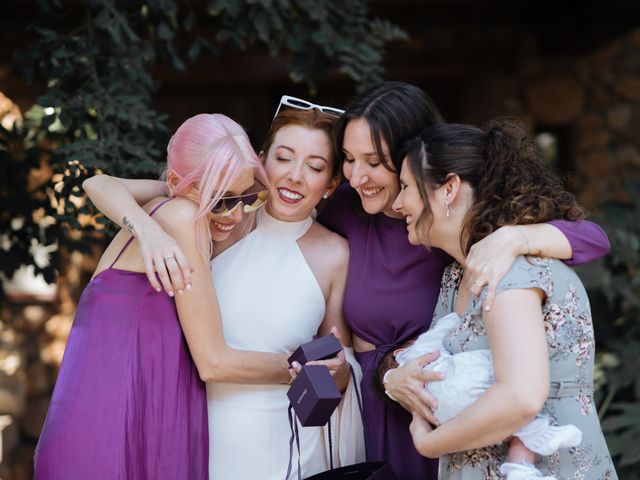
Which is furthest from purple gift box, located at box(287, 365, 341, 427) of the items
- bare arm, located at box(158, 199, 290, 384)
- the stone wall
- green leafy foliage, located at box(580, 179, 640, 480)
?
the stone wall

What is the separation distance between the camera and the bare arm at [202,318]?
193 cm

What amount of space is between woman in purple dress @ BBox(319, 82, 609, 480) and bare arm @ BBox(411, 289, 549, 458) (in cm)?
53

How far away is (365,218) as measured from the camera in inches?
94.3

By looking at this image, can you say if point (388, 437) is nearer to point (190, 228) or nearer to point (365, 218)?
point (365, 218)

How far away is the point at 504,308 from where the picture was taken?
161cm

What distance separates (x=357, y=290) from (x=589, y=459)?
770 millimetres

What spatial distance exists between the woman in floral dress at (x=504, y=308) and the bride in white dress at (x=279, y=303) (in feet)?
1.20

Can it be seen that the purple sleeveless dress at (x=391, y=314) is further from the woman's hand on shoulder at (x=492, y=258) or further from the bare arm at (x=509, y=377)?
the bare arm at (x=509, y=377)

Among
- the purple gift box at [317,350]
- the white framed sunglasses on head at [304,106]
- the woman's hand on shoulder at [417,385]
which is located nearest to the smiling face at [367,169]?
the white framed sunglasses on head at [304,106]

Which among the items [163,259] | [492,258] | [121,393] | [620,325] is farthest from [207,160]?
[620,325]

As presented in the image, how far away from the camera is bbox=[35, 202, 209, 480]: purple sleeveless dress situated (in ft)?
6.27

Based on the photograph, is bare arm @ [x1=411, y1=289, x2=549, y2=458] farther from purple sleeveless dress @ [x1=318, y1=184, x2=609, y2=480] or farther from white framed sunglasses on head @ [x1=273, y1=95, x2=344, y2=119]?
white framed sunglasses on head @ [x1=273, y1=95, x2=344, y2=119]

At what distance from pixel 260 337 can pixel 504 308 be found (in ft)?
2.58

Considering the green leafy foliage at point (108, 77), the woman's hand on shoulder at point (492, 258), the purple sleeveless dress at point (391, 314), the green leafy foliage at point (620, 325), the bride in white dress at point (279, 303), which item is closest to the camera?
the woman's hand on shoulder at point (492, 258)
